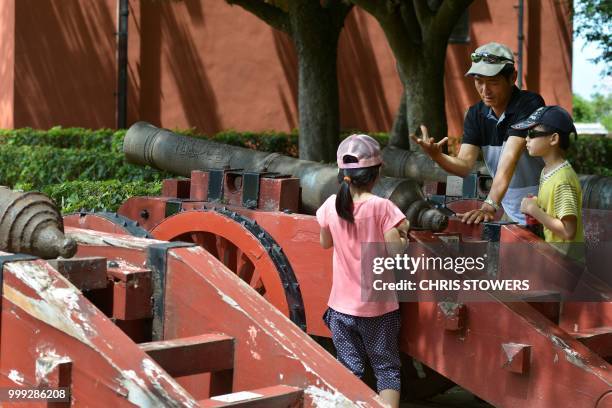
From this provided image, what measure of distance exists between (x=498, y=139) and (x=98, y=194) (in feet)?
13.8

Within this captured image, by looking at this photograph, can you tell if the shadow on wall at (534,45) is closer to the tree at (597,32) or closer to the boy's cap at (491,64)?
the tree at (597,32)

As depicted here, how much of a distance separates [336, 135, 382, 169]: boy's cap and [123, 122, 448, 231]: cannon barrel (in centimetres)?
63

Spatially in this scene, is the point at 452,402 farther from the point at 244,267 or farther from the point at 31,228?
the point at 31,228

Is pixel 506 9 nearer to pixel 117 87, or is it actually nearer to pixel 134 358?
pixel 117 87

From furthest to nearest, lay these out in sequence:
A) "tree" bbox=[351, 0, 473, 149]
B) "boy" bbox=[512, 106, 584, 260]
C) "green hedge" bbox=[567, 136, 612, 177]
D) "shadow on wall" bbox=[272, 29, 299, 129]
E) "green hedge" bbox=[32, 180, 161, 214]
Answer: "shadow on wall" bbox=[272, 29, 299, 129]
"green hedge" bbox=[567, 136, 612, 177]
"tree" bbox=[351, 0, 473, 149]
"green hedge" bbox=[32, 180, 161, 214]
"boy" bbox=[512, 106, 584, 260]

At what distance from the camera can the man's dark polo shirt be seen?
16.4ft

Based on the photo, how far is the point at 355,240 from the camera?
4.36 m

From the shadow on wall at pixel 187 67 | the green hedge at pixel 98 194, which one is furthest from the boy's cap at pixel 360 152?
the shadow on wall at pixel 187 67

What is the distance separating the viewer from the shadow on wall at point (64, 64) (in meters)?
15.0

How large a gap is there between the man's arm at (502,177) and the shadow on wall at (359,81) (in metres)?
13.7

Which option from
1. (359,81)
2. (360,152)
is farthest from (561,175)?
(359,81)

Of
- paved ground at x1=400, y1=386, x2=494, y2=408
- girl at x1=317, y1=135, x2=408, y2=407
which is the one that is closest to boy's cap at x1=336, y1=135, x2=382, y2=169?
girl at x1=317, y1=135, x2=408, y2=407

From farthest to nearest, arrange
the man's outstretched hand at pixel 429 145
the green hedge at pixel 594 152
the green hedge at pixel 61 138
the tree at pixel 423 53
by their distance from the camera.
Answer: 1. the green hedge at pixel 594 152
2. the green hedge at pixel 61 138
3. the tree at pixel 423 53
4. the man's outstretched hand at pixel 429 145

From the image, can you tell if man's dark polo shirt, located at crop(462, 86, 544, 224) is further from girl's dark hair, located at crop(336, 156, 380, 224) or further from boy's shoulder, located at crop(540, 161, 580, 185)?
girl's dark hair, located at crop(336, 156, 380, 224)
